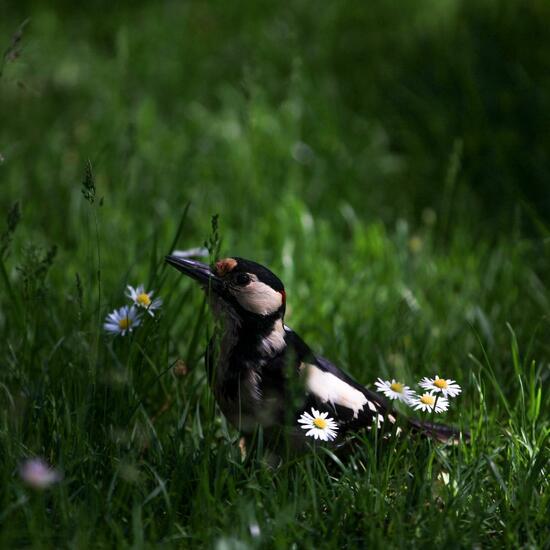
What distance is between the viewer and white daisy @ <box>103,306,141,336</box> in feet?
10.1

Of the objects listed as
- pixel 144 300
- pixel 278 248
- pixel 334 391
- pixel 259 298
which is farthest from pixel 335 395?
pixel 278 248

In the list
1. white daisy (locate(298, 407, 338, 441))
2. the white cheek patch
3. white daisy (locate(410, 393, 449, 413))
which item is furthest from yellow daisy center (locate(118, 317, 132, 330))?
white daisy (locate(410, 393, 449, 413))

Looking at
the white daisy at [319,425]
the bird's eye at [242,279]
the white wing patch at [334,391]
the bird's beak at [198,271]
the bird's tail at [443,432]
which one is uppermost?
the bird's beak at [198,271]

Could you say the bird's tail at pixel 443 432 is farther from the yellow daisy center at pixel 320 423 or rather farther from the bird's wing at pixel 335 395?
the yellow daisy center at pixel 320 423

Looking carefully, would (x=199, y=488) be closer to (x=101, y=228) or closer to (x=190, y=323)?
(x=190, y=323)

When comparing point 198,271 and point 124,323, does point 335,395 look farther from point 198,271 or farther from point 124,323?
point 124,323

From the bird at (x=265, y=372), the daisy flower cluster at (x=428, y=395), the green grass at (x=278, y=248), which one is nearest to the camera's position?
the green grass at (x=278, y=248)

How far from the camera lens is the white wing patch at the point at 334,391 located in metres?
2.96

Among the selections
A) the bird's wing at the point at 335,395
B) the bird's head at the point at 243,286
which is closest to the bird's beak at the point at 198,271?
the bird's head at the point at 243,286

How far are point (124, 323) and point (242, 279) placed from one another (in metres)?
0.41

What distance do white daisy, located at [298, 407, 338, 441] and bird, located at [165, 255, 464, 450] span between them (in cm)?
6

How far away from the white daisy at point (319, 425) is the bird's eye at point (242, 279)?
1.56ft

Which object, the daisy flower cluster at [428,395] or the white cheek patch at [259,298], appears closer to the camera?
the daisy flower cluster at [428,395]

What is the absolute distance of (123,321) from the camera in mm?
3084
